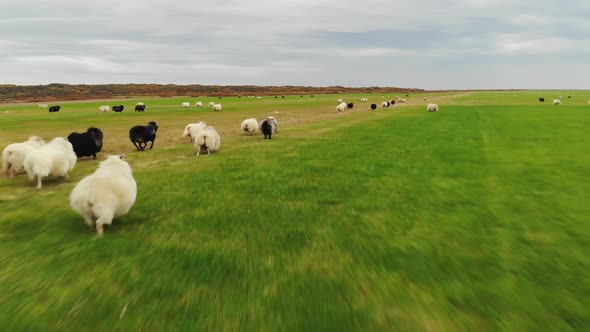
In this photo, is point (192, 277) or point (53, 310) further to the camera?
point (192, 277)

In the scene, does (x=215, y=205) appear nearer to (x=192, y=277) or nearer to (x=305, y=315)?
(x=192, y=277)

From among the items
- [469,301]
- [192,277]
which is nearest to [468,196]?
[469,301]

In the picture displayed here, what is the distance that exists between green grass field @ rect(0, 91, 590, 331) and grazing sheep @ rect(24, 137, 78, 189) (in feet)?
1.54

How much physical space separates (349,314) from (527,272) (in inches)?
109

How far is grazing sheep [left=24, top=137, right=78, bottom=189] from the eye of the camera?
33.7 ft

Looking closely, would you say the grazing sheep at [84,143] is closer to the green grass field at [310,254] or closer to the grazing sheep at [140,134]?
the grazing sheep at [140,134]

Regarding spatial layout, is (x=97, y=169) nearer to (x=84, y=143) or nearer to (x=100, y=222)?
(x=100, y=222)

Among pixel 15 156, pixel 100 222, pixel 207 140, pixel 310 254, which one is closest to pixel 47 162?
pixel 15 156

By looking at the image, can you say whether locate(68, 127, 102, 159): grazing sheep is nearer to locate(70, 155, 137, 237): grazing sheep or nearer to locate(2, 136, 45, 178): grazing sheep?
locate(2, 136, 45, 178): grazing sheep

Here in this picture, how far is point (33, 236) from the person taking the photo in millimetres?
6562

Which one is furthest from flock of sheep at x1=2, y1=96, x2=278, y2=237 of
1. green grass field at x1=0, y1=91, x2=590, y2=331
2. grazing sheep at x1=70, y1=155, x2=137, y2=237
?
green grass field at x1=0, y1=91, x2=590, y2=331

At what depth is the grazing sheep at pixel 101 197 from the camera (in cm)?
623

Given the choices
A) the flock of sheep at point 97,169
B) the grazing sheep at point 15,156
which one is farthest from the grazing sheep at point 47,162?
the grazing sheep at point 15,156

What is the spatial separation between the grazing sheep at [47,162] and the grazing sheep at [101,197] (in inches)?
192
